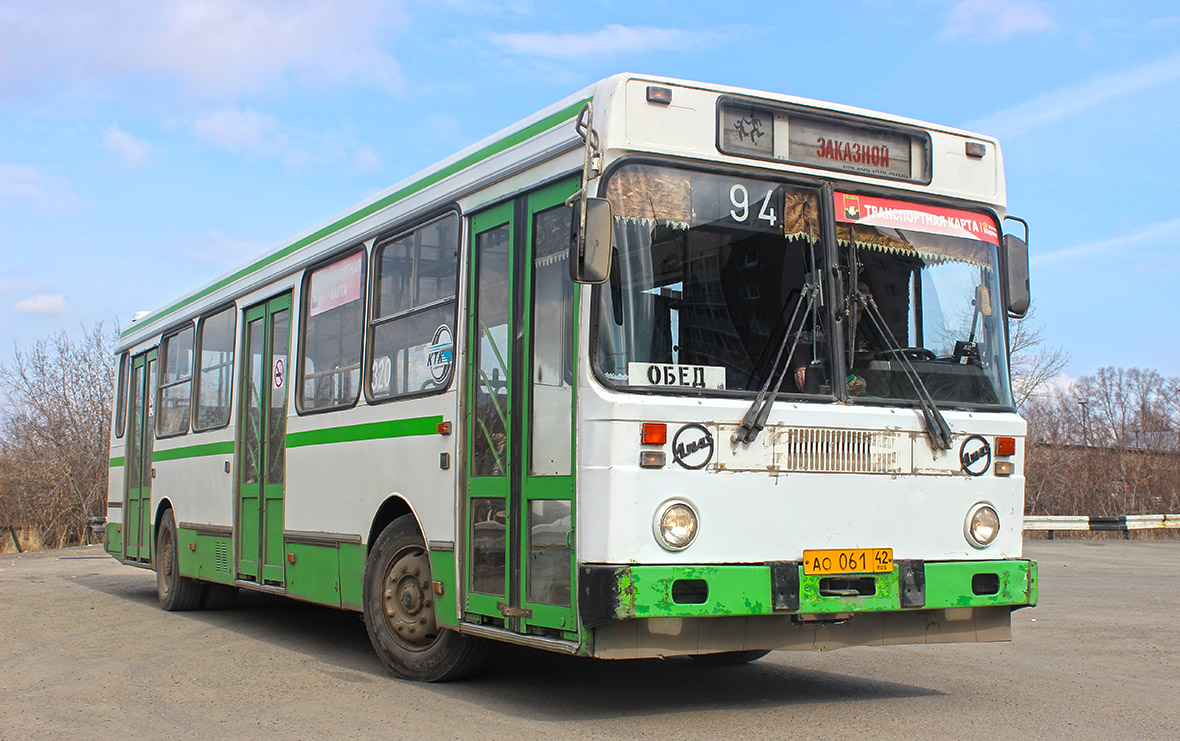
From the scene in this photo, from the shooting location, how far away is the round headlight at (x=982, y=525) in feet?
21.0

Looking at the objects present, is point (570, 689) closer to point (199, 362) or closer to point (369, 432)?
point (369, 432)

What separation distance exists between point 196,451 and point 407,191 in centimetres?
514

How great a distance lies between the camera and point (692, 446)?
575 centimetres

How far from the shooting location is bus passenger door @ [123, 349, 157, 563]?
13.9m

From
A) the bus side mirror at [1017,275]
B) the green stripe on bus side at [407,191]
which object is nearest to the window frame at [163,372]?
the green stripe on bus side at [407,191]

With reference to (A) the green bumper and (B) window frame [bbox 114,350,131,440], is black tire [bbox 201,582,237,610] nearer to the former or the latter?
(B) window frame [bbox 114,350,131,440]

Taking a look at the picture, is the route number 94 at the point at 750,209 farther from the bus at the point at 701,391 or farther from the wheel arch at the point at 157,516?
the wheel arch at the point at 157,516

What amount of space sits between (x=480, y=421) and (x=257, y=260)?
4.94m

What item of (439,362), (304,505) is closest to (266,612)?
(304,505)

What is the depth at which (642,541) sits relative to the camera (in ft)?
18.4

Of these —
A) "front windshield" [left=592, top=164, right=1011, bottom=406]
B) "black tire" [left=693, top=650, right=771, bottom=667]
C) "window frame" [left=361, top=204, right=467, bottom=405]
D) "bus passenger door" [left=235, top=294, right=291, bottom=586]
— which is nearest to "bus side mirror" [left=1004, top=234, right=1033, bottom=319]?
"front windshield" [left=592, top=164, right=1011, bottom=406]

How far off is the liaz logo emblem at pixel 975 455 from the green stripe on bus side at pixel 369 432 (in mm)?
3049

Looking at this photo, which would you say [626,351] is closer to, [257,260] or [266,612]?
[257,260]

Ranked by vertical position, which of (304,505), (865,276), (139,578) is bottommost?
(139,578)
